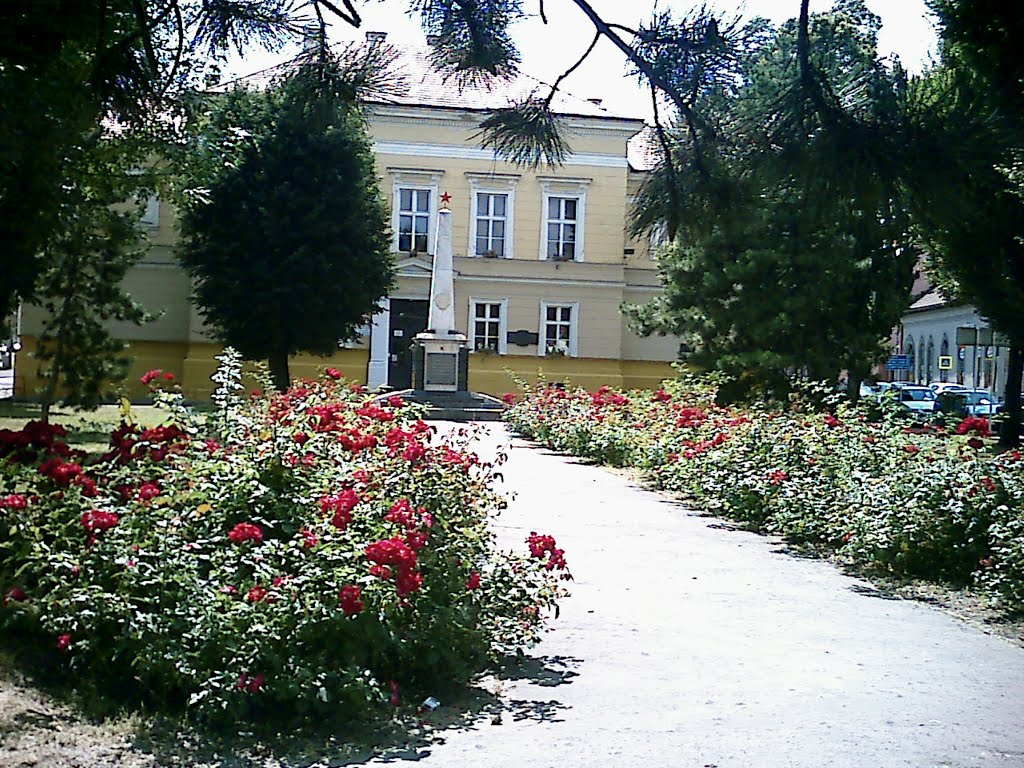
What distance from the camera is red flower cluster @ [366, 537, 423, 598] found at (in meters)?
5.55

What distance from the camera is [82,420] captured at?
24016 mm

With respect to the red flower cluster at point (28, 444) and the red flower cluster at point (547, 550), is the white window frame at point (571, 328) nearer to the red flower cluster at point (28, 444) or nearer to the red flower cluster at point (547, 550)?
the red flower cluster at point (28, 444)

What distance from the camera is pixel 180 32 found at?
7.29 meters

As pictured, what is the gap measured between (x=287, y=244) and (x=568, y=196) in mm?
11863

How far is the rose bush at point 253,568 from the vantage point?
17.6 feet

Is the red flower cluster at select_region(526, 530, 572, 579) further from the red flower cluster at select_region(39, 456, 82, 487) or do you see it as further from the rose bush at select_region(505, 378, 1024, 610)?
the rose bush at select_region(505, 378, 1024, 610)

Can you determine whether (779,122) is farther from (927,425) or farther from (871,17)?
(927,425)

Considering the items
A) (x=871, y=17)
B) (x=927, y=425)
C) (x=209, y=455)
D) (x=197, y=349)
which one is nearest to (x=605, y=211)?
(x=197, y=349)

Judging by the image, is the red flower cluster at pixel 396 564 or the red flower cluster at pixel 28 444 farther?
the red flower cluster at pixel 28 444

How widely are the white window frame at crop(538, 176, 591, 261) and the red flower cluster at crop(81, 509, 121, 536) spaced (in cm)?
3649

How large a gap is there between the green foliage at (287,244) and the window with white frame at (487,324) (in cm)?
→ 771

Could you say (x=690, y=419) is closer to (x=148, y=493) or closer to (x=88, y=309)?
(x=148, y=493)

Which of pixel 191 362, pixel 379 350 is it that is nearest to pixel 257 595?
pixel 379 350

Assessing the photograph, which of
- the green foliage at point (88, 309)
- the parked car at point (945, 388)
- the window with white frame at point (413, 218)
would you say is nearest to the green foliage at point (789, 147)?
the green foliage at point (88, 309)
